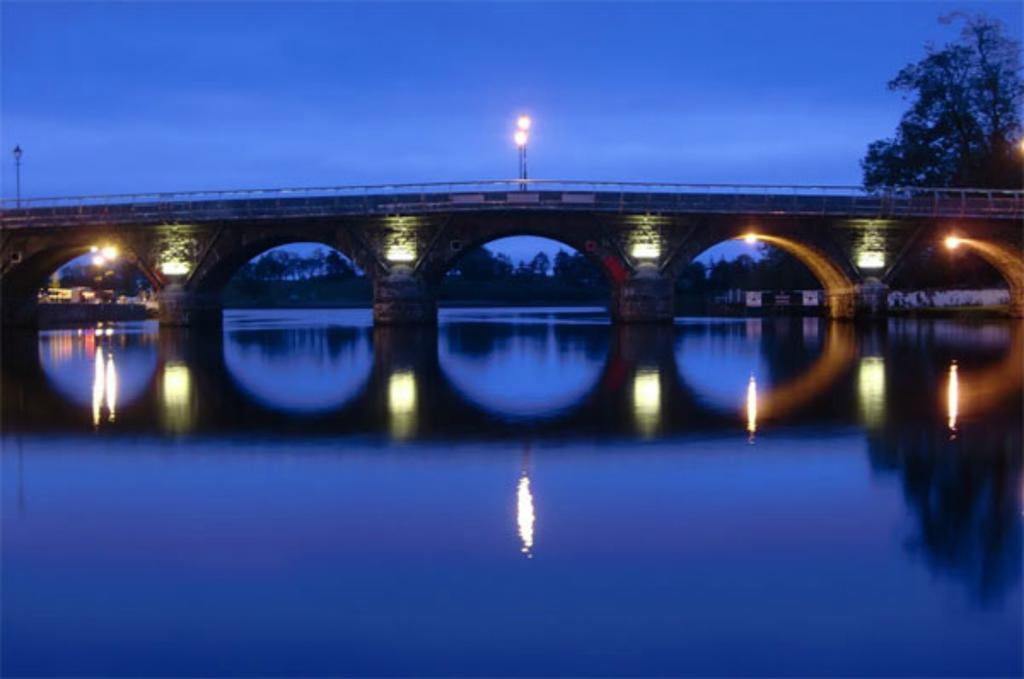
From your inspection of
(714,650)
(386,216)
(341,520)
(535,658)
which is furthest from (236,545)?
(386,216)

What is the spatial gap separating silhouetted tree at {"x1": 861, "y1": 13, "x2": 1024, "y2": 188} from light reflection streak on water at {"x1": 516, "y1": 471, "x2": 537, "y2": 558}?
5247cm

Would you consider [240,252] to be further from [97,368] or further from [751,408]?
[751,408]

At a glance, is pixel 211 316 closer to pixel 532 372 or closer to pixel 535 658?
pixel 532 372

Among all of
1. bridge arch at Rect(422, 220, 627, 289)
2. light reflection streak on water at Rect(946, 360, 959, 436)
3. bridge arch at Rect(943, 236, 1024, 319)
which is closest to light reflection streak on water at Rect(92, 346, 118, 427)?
light reflection streak on water at Rect(946, 360, 959, 436)

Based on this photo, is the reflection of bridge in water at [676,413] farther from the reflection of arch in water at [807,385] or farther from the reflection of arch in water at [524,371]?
the reflection of arch in water at [524,371]

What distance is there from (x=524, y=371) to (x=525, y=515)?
43.4ft

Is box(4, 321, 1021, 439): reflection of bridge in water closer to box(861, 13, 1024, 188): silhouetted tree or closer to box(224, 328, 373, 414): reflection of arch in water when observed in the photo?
box(224, 328, 373, 414): reflection of arch in water

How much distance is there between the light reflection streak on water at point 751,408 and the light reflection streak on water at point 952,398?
7.82 feet

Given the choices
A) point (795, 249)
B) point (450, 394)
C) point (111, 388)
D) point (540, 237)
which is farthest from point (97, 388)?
point (795, 249)

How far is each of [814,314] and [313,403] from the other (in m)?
49.0

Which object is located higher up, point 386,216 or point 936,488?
point 386,216

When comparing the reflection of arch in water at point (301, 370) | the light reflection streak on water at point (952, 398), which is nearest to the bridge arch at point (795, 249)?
the reflection of arch in water at point (301, 370)

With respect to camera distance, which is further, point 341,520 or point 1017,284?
point 1017,284

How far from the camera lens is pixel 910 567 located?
5.93 metres
